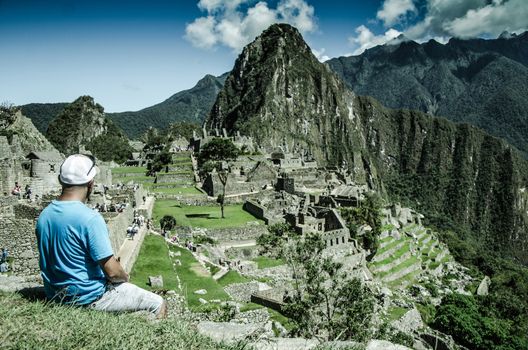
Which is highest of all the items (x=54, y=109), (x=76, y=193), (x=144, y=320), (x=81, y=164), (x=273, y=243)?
(x=54, y=109)

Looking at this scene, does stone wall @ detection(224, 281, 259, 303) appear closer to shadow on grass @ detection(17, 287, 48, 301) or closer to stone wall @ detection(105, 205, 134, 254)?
stone wall @ detection(105, 205, 134, 254)

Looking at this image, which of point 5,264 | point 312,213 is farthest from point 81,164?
point 312,213

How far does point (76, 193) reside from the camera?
511 centimetres

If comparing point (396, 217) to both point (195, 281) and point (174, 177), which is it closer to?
point (174, 177)

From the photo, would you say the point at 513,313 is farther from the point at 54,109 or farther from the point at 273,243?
the point at 54,109

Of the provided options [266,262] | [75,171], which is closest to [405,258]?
[266,262]

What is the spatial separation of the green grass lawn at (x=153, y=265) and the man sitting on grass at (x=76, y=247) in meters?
10.9

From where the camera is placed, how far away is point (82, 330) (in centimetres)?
481

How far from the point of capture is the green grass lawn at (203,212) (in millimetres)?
31016

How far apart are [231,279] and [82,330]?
57.7ft

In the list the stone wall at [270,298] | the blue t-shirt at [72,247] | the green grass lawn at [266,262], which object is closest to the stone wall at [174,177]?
the green grass lawn at [266,262]

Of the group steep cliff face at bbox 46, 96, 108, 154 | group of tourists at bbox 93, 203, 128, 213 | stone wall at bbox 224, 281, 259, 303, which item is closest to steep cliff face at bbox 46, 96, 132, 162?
steep cliff face at bbox 46, 96, 108, 154

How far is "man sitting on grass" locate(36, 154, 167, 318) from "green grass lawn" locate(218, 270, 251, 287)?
16062 mm

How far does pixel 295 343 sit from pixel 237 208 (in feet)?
111
